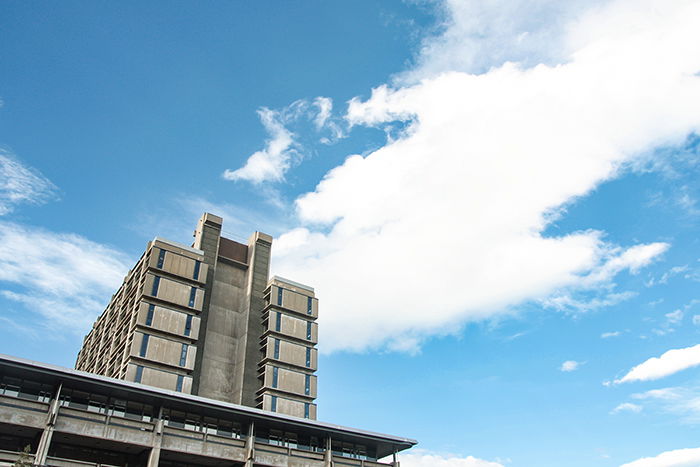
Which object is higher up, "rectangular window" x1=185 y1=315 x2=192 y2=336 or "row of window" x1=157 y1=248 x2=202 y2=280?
"row of window" x1=157 y1=248 x2=202 y2=280

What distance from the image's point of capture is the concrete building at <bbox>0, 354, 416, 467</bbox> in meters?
48.1

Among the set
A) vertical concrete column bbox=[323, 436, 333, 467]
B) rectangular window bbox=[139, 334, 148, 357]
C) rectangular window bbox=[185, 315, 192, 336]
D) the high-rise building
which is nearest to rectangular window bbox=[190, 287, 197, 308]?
the high-rise building

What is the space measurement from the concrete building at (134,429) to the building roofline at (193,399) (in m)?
0.09

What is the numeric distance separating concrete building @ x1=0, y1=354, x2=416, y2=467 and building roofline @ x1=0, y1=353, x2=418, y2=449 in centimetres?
9

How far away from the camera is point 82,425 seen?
49656 millimetres

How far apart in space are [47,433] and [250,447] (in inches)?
720

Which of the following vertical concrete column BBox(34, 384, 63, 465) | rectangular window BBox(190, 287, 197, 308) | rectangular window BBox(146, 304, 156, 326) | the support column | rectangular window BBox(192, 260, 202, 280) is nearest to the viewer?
vertical concrete column BBox(34, 384, 63, 465)

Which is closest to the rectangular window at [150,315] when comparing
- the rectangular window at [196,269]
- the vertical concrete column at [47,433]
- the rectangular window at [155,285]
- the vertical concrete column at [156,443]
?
the rectangular window at [155,285]

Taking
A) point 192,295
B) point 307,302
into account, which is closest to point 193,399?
point 192,295

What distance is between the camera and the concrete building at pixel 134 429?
1892 inches

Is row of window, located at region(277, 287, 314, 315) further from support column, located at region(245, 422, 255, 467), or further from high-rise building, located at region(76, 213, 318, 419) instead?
support column, located at region(245, 422, 255, 467)

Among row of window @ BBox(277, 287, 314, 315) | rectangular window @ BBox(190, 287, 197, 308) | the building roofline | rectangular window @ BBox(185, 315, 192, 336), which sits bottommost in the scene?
the building roofline

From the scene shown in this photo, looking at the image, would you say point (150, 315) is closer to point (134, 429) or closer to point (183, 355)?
point (183, 355)

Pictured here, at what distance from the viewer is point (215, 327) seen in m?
83.5
